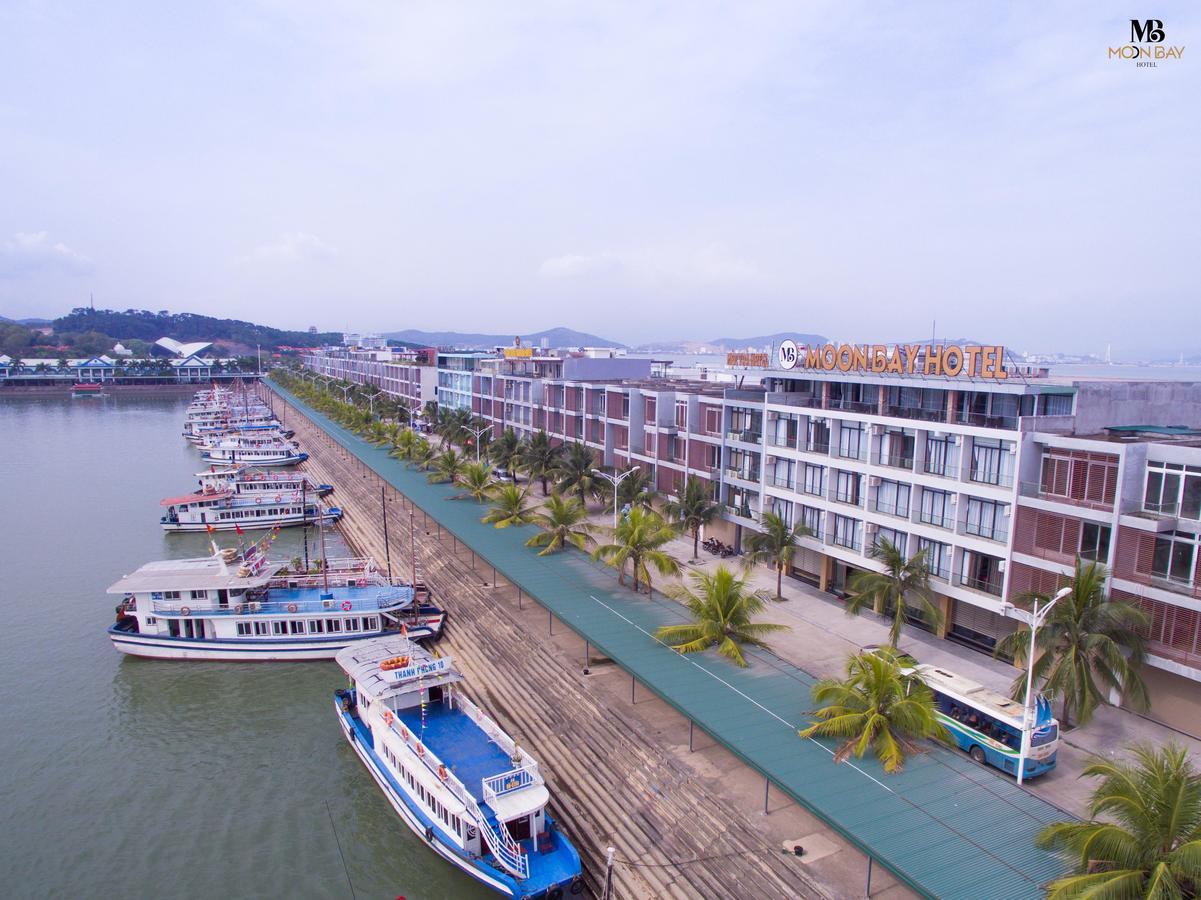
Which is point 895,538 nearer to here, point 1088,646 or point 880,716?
point 1088,646

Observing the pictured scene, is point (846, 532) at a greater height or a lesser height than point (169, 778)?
greater

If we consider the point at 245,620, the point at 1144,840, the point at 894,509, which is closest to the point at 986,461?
the point at 894,509

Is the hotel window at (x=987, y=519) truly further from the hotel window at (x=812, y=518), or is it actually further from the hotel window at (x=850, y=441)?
the hotel window at (x=812, y=518)

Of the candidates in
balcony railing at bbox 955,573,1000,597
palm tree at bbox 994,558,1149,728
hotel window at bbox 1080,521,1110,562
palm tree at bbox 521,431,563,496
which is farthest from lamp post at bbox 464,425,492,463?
palm tree at bbox 994,558,1149,728

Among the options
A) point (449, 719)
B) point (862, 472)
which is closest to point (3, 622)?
point (449, 719)

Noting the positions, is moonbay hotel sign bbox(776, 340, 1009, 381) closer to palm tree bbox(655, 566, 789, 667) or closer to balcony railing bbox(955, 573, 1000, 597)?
balcony railing bbox(955, 573, 1000, 597)

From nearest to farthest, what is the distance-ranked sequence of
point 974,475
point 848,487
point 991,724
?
1. point 991,724
2. point 974,475
3. point 848,487

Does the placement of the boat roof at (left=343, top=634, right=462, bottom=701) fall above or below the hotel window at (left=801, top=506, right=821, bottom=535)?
below
